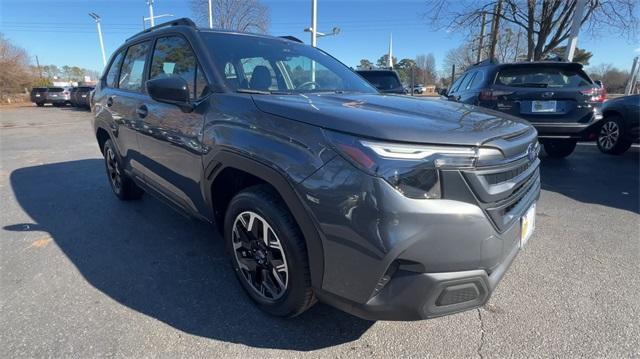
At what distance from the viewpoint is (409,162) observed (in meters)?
1.61

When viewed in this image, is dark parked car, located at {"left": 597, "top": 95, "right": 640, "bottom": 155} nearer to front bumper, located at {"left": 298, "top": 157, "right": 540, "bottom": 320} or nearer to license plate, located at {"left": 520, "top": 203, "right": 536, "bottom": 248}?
license plate, located at {"left": 520, "top": 203, "right": 536, "bottom": 248}

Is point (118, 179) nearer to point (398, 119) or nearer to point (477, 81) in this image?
point (398, 119)

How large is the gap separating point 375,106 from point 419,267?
963 mm

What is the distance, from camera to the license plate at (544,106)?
5.77 metres

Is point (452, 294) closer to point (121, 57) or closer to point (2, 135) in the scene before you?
point (121, 57)

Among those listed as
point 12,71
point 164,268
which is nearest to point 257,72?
point 164,268

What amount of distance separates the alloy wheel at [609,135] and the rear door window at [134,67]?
7.79 m

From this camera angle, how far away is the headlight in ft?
5.23

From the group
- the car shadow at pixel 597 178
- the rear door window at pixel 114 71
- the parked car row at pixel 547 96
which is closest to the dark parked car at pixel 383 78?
the parked car row at pixel 547 96

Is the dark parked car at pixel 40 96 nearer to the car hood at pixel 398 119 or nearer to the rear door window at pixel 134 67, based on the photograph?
the rear door window at pixel 134 67

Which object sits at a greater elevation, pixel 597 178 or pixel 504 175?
pixel 504 175

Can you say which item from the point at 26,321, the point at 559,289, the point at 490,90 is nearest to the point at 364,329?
the point at 559,289

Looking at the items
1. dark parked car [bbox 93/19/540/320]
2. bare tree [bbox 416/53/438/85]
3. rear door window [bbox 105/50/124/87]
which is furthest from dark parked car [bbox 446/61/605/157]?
bare tree [bbox 416/53/438/85]

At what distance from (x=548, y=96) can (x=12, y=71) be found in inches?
1676
